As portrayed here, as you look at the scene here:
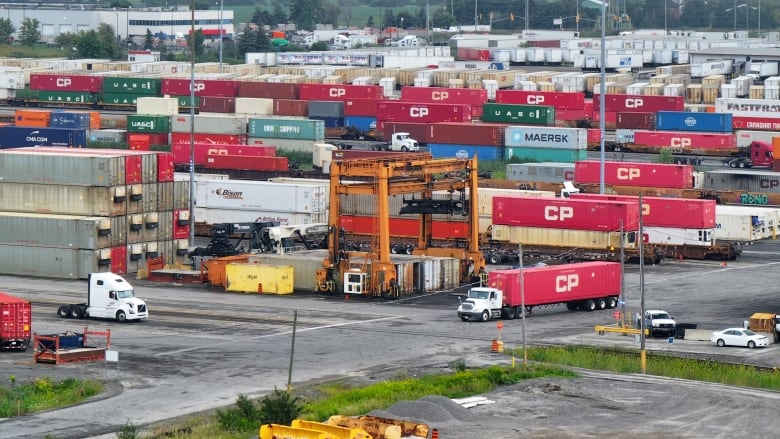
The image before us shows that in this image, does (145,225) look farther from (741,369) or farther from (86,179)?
(741,369)

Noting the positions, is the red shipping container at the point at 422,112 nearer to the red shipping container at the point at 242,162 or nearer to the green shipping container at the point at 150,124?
the green shipping container at the point at 150,124

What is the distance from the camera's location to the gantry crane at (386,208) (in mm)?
74250

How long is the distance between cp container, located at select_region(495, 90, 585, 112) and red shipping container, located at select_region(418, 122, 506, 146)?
2631 centimetres

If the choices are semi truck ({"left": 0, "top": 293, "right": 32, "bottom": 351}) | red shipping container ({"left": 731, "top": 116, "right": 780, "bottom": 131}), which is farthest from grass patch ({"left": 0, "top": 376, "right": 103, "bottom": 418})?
red shipping container ({"left": 731, "top": 116, "right": 780, "bottom": 131})

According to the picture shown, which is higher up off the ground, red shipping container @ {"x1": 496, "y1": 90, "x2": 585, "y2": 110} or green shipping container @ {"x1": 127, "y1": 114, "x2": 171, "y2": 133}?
red shipping container @ {"x1": 496, "y1": 90, "x2": 585, "y2": 110}

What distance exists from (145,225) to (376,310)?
56.6 feet

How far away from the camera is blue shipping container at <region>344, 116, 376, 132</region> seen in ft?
493

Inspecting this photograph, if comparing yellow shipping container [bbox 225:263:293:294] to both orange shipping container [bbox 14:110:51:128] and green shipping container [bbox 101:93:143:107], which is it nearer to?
orange shipping container [bbox 14:110:51:128]

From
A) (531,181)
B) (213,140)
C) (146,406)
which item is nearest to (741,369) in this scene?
(146,406)

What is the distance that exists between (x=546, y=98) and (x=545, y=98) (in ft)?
0.50

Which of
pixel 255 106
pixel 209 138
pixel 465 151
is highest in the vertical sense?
pixel 255 106

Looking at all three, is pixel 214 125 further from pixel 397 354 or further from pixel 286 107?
Result: pixel 397 354

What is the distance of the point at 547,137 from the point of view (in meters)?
121

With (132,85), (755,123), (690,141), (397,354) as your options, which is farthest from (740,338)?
(132,85)
